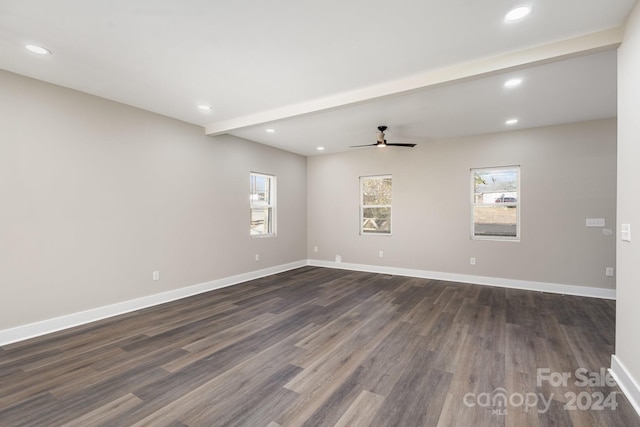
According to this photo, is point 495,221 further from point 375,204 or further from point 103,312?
point 103,312

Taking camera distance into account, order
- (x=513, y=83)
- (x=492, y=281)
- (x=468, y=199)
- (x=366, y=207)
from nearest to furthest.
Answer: (x=513, y=83)
(x=492, y=281)
(x=468, y=199)
(x=366, y=207)

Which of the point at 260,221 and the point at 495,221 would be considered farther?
the point at 260,221

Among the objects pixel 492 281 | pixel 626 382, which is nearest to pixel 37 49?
pixel 626 382

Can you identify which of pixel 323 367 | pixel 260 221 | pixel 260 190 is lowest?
pixel 323 367

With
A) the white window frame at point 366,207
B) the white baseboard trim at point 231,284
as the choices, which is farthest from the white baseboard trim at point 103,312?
the white window frame at point 366,207

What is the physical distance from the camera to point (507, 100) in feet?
12.1

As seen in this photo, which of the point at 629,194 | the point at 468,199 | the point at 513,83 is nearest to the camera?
the point at 629,194

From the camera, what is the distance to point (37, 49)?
2.55 meters

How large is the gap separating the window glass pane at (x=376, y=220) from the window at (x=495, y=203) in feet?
5.48

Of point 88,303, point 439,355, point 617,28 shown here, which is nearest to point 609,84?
point 617,28

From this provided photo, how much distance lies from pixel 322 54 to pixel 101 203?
3.19m

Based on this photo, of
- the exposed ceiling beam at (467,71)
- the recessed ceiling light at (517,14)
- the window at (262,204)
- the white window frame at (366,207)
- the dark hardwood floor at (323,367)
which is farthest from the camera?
the white window frame at (366,207)

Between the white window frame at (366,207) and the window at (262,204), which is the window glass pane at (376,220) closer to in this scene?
the white window frame at (366,207)

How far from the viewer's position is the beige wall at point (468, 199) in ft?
14.9
